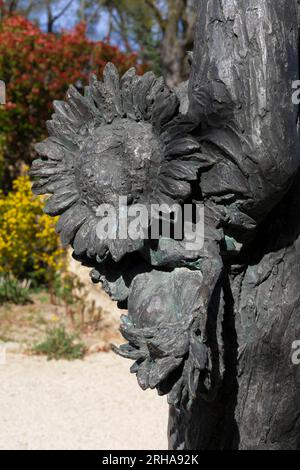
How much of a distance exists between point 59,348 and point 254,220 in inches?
175

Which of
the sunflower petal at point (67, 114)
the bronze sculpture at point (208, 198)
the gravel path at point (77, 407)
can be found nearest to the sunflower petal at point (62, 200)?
the bronze sculpture at point (208, 198)

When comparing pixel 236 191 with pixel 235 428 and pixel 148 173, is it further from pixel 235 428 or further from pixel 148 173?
pixel 235 428

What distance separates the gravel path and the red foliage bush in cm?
329

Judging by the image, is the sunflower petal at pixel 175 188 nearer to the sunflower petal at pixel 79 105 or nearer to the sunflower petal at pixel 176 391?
the sunflower petal at pixel 79 105

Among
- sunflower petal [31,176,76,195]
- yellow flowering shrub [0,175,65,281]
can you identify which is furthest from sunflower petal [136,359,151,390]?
yellow flowering shrub [0,175,65,281]

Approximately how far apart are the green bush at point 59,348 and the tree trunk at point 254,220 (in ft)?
12.5

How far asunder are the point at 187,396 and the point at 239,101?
564 millimetres

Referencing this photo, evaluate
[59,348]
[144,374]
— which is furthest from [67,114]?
[59,348]

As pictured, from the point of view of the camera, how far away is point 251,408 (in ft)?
4.97

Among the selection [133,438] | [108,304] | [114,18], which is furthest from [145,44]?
[133,438]

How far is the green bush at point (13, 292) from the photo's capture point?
6750 millimetres

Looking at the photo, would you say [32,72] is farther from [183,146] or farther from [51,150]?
[183,146]

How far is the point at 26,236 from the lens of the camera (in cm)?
699

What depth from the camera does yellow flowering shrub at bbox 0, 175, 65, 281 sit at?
270 inches
